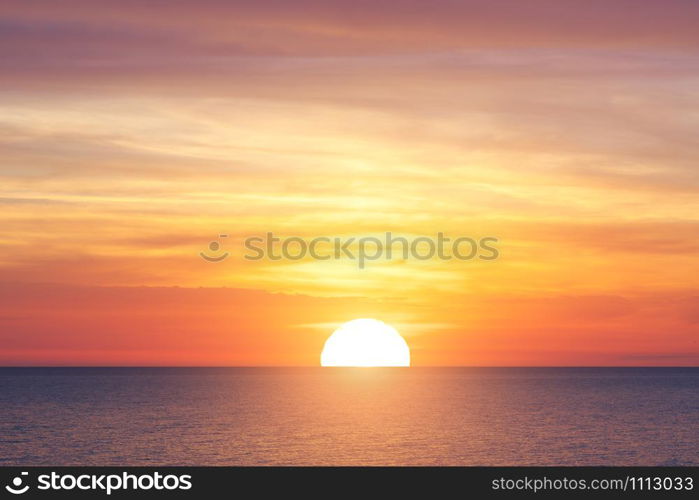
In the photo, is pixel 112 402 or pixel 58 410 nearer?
pixel 58 410

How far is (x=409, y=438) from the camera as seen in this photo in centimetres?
8894

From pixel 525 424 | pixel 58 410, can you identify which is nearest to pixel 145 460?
pixel 525 424

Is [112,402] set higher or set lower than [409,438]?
higher

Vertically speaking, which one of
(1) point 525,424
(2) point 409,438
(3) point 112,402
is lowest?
(2) point 409,438

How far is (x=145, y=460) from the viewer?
7081 centimetres

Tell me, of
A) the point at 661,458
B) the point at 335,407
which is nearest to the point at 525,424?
the point at 661,458

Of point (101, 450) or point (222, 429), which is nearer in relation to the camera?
point (101, 450)

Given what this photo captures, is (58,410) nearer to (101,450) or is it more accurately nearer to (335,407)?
(335,407)
